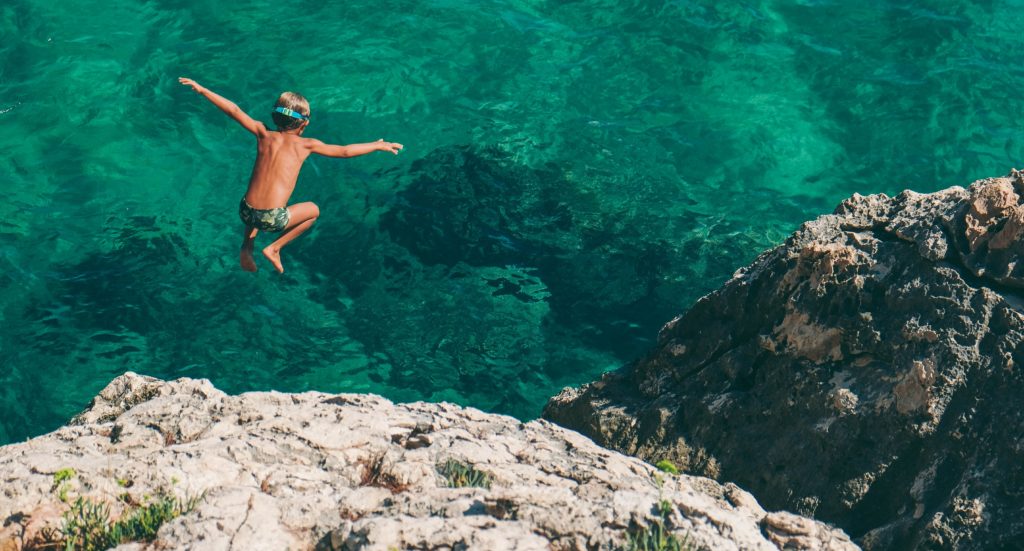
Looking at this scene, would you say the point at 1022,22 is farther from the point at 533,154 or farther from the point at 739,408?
the point at 739,408

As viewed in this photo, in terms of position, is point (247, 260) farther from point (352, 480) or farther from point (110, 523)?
point (110, 523)

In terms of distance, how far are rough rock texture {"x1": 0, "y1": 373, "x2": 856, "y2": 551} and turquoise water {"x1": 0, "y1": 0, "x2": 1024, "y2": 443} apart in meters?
4.40

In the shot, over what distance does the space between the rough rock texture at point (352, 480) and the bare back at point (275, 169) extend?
2.59 m

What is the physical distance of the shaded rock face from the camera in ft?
18.6

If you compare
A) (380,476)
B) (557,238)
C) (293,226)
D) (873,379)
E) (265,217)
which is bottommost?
(557,238)

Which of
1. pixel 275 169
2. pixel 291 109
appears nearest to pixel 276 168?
pixel 275 169

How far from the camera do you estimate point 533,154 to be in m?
12.5

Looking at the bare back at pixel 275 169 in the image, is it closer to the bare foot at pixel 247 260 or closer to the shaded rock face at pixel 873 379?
the bare foot at pixel 247 260

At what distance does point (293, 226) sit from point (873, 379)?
4984mm

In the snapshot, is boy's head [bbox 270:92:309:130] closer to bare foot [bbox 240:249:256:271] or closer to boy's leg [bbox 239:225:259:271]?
boy's leg [bbox 239:225:259:271]

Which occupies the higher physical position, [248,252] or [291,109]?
[291,109]

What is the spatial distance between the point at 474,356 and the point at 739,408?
14.7 ft

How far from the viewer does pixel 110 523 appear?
15.8ft

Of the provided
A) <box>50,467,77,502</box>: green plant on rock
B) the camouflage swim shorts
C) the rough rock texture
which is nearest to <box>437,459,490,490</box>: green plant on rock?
the rough rock texture
